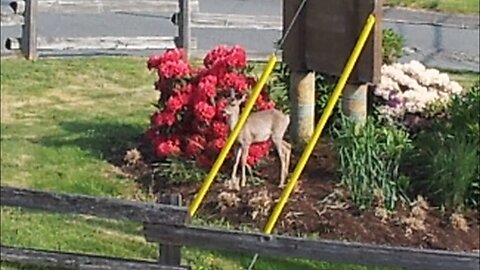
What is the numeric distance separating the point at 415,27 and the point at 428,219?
1015cm

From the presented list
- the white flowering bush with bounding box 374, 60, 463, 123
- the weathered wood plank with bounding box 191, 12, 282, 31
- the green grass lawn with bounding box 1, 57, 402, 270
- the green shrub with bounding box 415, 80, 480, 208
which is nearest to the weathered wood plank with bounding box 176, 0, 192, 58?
the green grass lawn with bounding box 1, 57, 402, 270

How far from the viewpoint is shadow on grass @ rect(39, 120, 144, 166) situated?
9719 millimetres

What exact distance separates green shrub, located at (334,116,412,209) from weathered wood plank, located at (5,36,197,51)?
5.56m

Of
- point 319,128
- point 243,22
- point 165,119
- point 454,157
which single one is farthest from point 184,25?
point 319,128

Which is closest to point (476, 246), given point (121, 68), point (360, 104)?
point (360, 104)

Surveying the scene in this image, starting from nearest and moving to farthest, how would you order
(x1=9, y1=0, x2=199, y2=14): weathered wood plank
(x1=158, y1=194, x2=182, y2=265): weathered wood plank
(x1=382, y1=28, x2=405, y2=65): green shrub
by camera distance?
(x1=158, y1=194, x2=182, y2=265): weathered wood plank, (x1=382, y1=28, x2=405, y2=65): green shrub, (x1=9, y1=0, x2=199, y2=14): weathered wood plank

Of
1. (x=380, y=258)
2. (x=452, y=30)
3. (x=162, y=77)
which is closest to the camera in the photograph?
(x=380, y=258)

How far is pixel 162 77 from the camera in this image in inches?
365

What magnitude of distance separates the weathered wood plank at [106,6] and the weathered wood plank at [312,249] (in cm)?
792

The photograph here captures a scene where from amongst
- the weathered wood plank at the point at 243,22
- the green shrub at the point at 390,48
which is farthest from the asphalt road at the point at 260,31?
the green shrub at the point at 390,48

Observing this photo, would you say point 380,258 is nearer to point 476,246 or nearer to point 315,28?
point 476,246

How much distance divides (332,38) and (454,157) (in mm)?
1087

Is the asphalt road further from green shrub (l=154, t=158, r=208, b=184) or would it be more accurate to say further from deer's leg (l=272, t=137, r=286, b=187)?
deer's leg (l=272, t=137, r=286, b=187)

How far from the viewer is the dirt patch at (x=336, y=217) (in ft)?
26.2
